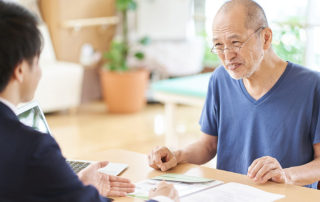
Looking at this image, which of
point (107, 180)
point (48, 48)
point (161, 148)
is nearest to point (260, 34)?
point (161, 148)

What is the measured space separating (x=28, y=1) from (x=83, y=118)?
1415mm

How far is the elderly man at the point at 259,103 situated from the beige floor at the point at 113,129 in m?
2.18

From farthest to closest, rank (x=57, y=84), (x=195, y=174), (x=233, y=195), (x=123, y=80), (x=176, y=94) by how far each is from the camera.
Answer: (x=123, y=80) → (x=57, y=84) → (x=176, y=94) → (x=195, y=174) → (x=233, y=195)

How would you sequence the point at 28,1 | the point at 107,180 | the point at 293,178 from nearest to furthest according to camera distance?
1. the point at 107,180
2. the point at 293,178
3. the point at 28,1

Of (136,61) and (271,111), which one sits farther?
(136,61)

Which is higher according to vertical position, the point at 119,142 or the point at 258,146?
the point at 258,146

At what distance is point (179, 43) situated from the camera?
589 centimetres

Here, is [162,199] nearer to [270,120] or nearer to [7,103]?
[7,103]

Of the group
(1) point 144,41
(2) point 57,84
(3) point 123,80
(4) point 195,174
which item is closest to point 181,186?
(4) point 195,174

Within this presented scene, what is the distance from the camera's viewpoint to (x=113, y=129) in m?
4.78

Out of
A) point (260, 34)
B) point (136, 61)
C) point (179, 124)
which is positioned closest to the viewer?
point (260, 34)

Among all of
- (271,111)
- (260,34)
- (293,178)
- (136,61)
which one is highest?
(260,34)

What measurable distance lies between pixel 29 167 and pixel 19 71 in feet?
0.64

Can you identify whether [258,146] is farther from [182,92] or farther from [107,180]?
[182,92]
